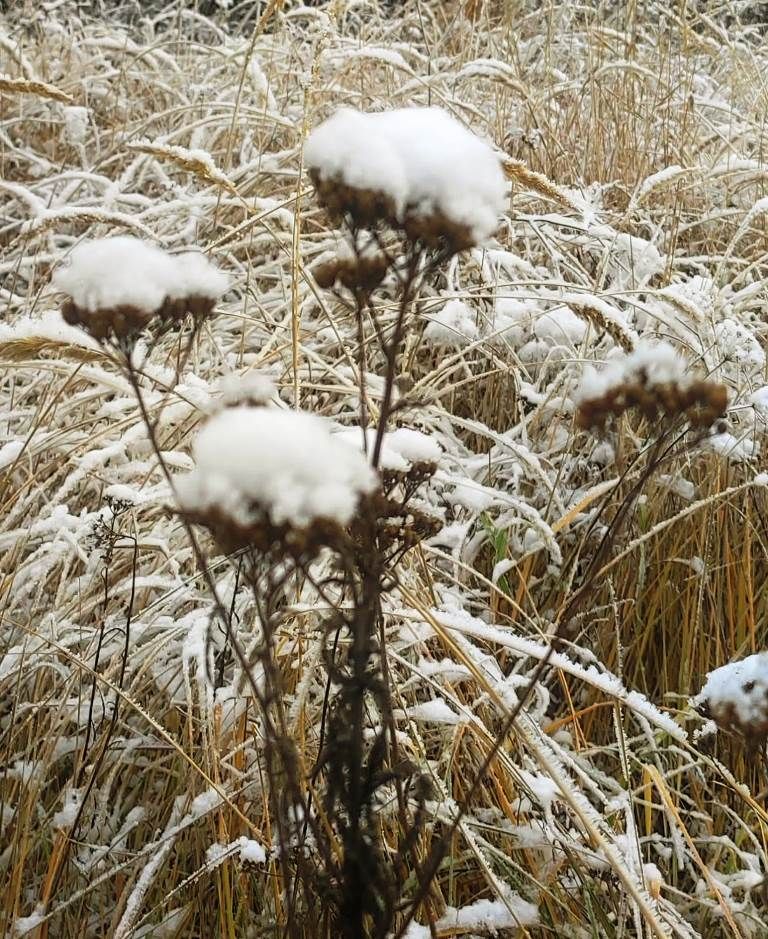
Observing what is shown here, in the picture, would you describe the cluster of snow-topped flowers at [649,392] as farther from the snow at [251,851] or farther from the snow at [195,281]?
the snow at [251,851]

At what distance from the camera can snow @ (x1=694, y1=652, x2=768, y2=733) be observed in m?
0.80

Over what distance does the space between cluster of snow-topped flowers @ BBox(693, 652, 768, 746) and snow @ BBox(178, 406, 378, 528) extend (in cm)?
46

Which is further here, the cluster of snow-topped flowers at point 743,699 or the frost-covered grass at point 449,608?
the frost-covered grass at point 449,608

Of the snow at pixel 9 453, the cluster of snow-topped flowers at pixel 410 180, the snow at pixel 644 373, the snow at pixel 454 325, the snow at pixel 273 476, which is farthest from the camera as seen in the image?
the snow at pixel 454 325

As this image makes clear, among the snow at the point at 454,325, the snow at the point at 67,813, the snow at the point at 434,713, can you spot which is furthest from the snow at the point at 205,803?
the snow at the point at 454,325

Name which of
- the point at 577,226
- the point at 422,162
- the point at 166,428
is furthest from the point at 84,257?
the point at 577,226

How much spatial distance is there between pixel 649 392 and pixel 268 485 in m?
0.36

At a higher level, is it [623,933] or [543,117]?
[543,117]

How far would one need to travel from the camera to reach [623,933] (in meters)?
1.04

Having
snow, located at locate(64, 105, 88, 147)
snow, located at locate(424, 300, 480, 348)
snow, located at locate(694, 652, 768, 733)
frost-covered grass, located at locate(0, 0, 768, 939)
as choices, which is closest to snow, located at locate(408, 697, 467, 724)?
frost-covered grass, located at locate(0, 0, 768, 939)

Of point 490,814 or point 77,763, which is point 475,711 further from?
point 77,763

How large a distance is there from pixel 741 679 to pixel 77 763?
2.61 feet

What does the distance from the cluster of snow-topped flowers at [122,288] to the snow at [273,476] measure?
0.20 meters

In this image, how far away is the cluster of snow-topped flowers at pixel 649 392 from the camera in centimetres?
73
